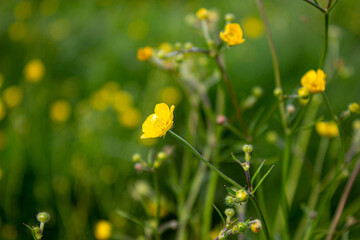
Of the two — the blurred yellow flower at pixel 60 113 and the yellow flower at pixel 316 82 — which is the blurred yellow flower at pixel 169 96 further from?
the yellow flower at pixel 316 82

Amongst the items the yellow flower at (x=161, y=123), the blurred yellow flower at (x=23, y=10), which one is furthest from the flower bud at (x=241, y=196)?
the blurred yellow flower at (x=23, y=10)

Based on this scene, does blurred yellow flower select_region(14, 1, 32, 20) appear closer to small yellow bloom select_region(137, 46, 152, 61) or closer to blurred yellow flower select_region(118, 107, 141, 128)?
blurred yellow flower select_region(118, 107, 141, 128)

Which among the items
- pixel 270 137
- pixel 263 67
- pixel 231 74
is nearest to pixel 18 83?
pixel 231 74

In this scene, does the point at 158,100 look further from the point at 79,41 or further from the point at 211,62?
the point at 79,41

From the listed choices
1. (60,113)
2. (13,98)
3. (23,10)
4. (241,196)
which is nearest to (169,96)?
(60,113)

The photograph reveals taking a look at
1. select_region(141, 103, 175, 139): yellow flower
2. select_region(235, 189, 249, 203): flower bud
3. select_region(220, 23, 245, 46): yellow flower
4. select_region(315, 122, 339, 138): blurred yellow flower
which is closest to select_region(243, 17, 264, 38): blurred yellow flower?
select_region(315, 122, 339, 138): blurred yellow flower

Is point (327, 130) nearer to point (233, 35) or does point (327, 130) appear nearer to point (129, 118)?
point (233, 35)
